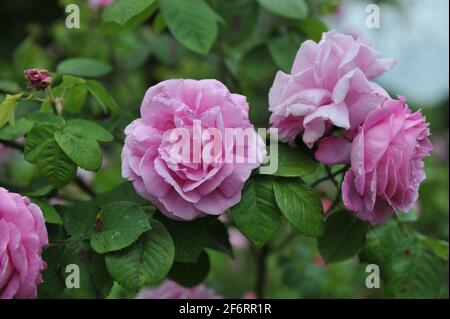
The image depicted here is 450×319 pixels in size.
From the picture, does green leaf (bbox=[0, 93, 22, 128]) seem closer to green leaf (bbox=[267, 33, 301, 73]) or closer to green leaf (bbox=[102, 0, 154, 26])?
green leaf (bbox=[102, 0, 154, 26])

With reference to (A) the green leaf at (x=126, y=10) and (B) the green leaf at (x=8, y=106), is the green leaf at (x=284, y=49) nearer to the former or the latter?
(A) the green leaf at (x=126, y=10)

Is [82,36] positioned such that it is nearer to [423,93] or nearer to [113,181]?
[113,181]

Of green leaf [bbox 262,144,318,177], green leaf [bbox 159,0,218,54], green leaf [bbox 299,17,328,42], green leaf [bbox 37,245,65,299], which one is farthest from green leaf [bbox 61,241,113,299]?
green leaf [bbox 299,17,328,42]

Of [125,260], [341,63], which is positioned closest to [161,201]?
[125,260]

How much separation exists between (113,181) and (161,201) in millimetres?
632

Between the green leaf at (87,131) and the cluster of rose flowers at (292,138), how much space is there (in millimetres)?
65

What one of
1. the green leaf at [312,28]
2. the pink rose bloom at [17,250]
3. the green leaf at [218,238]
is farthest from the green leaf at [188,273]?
the green leaf at [312,28]

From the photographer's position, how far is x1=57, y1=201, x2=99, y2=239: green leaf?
0.81 meters

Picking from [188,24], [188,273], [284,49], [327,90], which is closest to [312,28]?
[284,49]

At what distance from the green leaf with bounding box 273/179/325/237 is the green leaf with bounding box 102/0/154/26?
0.31 m

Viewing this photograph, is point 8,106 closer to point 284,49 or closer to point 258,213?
point 258,213

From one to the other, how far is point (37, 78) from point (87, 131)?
0.09m

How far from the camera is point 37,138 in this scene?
2.66 feet

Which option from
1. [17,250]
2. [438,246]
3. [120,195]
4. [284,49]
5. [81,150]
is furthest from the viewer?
[284,49]
